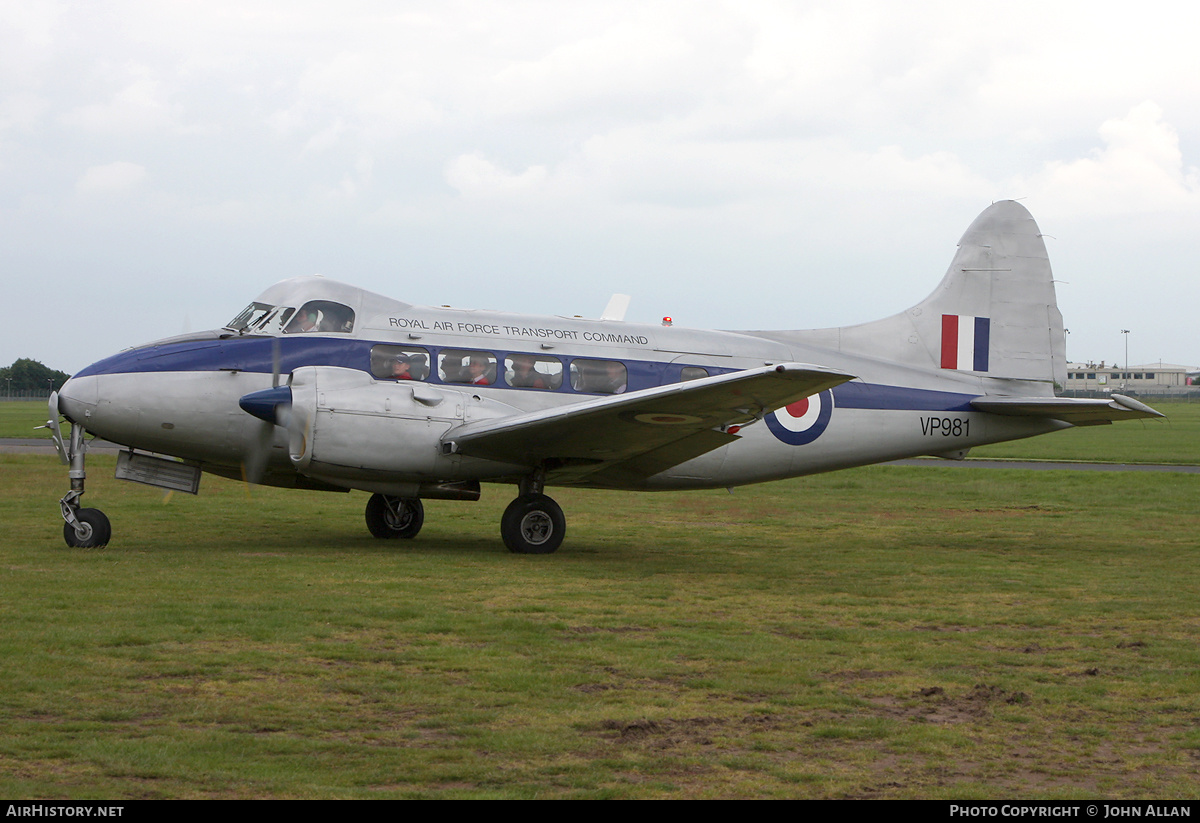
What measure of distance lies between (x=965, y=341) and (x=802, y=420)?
358cm

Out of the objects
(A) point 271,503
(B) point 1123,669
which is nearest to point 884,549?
(B) point 1123,669

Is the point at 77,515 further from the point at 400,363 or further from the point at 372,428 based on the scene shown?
the point at 400,363

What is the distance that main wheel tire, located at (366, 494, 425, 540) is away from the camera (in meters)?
16.6

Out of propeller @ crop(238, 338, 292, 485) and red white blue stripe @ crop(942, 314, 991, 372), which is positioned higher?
red white blue stripe @ crop(942, 314, 991, 372)

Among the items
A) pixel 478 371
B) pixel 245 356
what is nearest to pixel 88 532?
pixel 245 356

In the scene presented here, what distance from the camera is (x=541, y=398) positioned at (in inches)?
603

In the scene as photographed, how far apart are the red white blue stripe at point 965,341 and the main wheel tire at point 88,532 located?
12.5m

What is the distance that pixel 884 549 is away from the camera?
1619 cm

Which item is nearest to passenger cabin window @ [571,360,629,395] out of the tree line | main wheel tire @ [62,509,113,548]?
main wheel tire @ [62,509,113,548]

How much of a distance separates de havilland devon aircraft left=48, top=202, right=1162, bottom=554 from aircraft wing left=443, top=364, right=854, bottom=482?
4 cm

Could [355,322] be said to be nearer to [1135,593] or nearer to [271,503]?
[271,503]

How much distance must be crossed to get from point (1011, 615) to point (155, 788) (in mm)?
8135

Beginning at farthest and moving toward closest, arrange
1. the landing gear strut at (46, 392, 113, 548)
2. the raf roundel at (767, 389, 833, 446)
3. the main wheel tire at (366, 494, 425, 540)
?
the main wheel tire at (366, 494, 425, 540) < the raf roundel at (767, 389, 833, 446) < the landing gear strut at (46, 392, 113, 548)

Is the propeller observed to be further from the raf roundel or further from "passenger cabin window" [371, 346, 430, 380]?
the raf roundel
